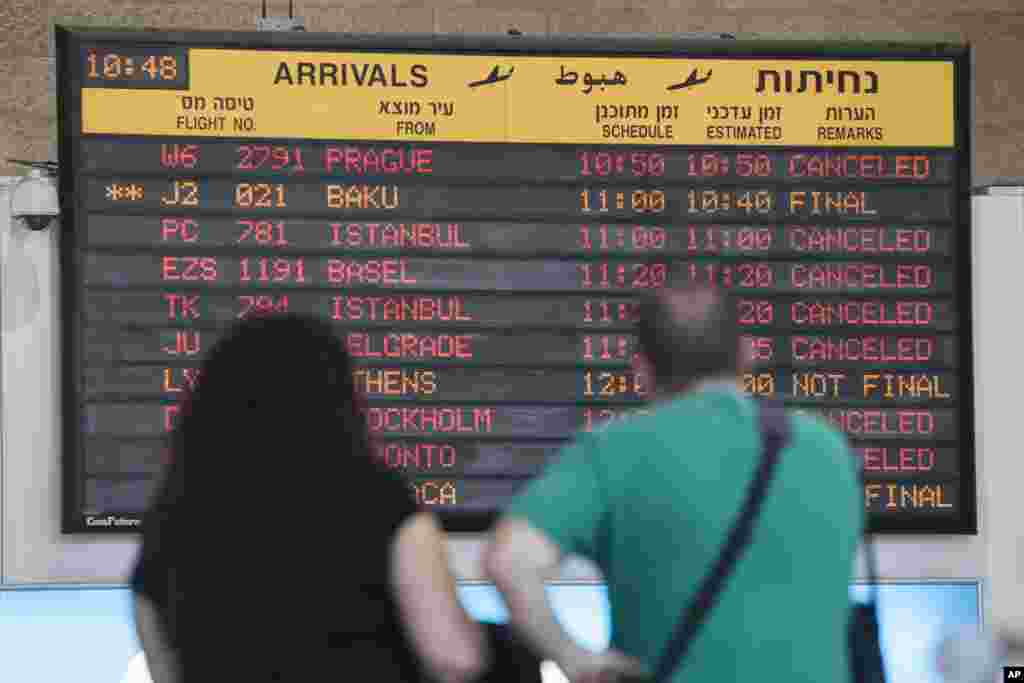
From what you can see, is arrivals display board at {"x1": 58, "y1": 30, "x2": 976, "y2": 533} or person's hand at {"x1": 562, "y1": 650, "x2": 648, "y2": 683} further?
arrivals display board at {"x1": 58, "y1": 30, "x2": 976, "y2": 533}

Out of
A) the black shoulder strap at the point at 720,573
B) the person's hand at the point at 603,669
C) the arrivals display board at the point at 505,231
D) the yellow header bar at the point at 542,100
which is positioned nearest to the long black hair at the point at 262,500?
the person's hand at the point at 603,669

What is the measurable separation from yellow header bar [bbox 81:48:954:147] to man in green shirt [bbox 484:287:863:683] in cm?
308

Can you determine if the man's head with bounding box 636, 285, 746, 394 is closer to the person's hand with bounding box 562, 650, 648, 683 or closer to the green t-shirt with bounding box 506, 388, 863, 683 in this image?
the green t-shirt with bounding box 506, 388, 863, 683

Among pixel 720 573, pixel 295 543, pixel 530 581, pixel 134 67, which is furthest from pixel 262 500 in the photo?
pixel 134 67

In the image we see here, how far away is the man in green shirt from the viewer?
2.39 m

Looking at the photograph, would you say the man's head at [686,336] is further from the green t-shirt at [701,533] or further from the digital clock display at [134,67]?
the digital clock display at [134,67]

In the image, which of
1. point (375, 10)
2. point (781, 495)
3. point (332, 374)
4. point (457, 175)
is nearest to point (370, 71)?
point (457, 175)

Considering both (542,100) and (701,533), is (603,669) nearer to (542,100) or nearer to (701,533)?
(701,533)

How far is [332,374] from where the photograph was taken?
266 centimetres

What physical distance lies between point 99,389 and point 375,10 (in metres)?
2.66

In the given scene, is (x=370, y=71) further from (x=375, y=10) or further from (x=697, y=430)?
(x=697, y=430)

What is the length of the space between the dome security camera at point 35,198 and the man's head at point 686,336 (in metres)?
3.33

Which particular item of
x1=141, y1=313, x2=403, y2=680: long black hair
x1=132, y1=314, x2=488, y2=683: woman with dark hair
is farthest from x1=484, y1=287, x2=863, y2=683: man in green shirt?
x1=141, y1=313, x2=403, y2=680: long black hair

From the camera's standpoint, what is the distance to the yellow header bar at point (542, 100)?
537 cm
